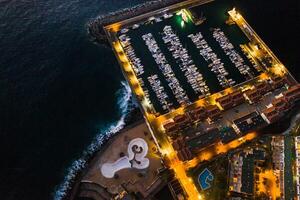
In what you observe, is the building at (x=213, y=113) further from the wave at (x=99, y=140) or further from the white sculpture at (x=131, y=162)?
the wave at (x=99, y=140)

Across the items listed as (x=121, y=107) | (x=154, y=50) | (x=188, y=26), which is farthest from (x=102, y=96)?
(x=188, y=26)

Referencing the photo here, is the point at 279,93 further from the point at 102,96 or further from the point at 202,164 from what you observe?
the point at 102,96

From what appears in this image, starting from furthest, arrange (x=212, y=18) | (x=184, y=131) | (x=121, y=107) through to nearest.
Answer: (x=212, y=18) < (x=121, y=107) < (x=184, y=131)

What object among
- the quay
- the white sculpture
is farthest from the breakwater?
the white sculpture

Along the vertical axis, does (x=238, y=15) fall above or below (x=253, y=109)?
above

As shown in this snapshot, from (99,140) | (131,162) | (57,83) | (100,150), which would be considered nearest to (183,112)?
(131,162)

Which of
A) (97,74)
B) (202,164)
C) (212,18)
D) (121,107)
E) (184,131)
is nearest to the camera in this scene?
(202,164)
